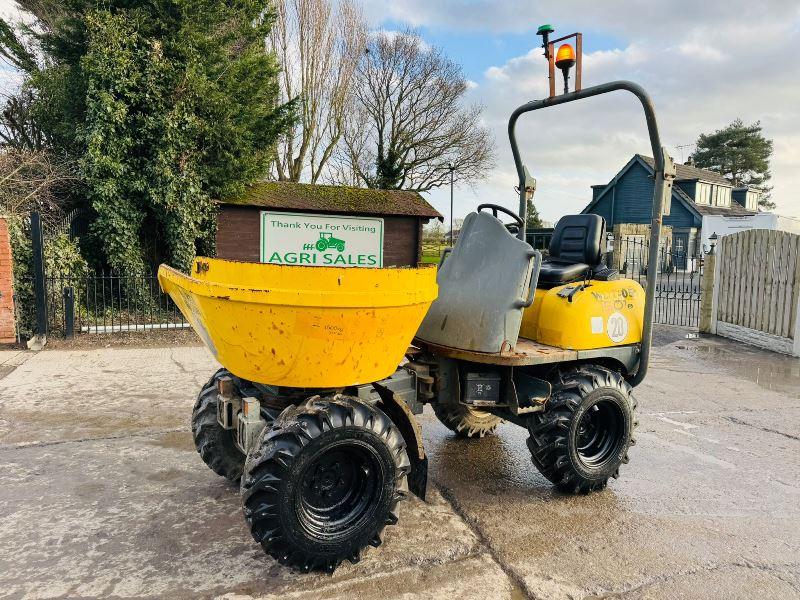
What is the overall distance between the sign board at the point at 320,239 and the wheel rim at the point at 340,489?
373 inches

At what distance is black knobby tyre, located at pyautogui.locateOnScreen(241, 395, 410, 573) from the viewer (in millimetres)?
2486

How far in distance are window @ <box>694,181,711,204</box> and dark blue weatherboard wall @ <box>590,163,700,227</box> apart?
5.30 ft

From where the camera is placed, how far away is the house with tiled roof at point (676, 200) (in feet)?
103

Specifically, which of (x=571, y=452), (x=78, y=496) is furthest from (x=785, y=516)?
(x=78, y=496)

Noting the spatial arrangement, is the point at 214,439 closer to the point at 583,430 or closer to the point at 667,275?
the point at 583,430

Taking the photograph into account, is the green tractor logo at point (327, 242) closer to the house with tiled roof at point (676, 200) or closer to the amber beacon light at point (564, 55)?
the amber beacon light at point (564, 55)

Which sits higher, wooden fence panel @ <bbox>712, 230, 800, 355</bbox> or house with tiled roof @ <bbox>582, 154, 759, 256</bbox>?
house with tiled roof @ <bbox>582, 154, 759, 256</bbox>

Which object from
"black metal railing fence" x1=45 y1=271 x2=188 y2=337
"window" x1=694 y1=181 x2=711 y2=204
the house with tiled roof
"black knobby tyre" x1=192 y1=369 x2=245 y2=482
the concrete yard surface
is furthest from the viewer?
"window" x1=694 y1=181 x2=711 y2=204

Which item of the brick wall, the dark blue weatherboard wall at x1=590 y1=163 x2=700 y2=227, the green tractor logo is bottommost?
the brick wall

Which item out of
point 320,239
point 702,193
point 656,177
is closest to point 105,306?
point 320,239

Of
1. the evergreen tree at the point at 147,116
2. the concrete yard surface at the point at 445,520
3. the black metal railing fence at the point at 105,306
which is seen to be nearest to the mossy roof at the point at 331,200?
the evergreen tree at the point at 147,116

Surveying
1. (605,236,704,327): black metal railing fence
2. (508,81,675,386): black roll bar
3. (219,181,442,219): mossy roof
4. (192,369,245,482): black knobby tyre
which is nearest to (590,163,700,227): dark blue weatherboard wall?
(605,236,704,327): black metal railing fence

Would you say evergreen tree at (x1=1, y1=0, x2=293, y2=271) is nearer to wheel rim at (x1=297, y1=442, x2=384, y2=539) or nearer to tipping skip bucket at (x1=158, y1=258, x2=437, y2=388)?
tipping skip bucket at (x1=158, y1=258, x2=437, y2=388)

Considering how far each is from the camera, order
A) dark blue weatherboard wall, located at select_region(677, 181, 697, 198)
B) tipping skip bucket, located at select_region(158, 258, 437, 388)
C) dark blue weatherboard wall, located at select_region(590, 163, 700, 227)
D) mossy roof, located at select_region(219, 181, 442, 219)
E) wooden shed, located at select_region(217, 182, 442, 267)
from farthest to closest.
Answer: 1. dark blue weatherboard wall, located at select_region(677, 181, 697, 198)
2. dark blue weatherboard wall, located at select_region(590, 163, 700, 227)
3. mossy roof, located at select_region(219, 181, 442, 219)
4. wooden shed, located at select_region(217, 182, 442, 267)
5. tipping skip bucket, located at select_region(158, 258, 437, 388)
